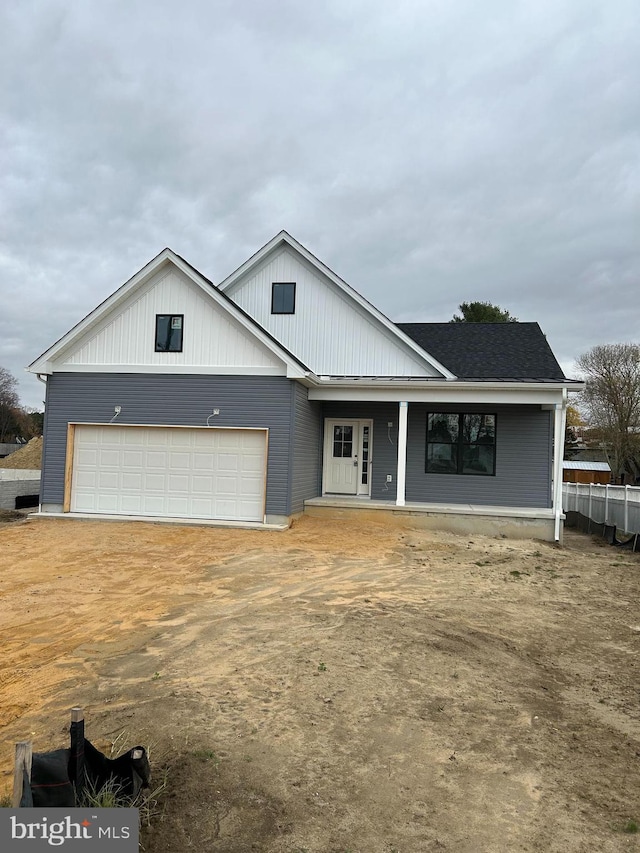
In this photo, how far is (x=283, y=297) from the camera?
15555mm

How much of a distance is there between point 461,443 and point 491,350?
2887 mm

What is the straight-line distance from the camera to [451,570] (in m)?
9.15

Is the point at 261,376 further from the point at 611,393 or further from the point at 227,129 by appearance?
the point at 611,393

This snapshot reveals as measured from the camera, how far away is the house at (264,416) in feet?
42.4

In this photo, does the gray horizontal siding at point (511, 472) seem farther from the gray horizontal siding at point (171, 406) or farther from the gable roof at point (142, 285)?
the gable roof at point (142, 285)

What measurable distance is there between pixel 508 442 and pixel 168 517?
8.57 metres

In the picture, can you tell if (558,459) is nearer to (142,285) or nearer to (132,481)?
(132,481)

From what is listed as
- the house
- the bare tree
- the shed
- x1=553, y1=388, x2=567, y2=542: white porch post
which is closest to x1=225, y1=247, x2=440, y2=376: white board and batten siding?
the house

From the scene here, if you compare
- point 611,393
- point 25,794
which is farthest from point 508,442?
point 611,393

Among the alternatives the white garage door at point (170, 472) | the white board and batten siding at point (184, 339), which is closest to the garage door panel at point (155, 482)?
the white garage door at point (170, 472)

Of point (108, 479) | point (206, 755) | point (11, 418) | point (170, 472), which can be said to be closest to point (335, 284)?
point (170, 472)

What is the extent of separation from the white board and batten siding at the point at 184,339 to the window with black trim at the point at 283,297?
2882mm

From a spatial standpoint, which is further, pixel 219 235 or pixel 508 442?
pixel 219 235

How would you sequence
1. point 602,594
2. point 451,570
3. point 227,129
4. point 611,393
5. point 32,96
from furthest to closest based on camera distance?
point 611,393, point 227,129, point 32,96, point 451,570, point 602,594
